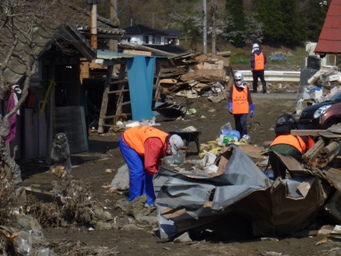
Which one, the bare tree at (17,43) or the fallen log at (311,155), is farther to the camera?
the bare tree at (17,43)

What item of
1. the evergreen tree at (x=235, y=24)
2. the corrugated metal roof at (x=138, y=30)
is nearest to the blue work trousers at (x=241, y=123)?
the corrugated metal roof at (x=138, y=30)

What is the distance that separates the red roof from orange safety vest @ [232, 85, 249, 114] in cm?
482

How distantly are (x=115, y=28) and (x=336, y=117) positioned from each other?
1387 centimetres

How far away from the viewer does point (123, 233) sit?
998cm

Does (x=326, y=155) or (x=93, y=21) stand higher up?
(x=93, y=21)

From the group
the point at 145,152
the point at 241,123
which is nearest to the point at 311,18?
the point at 241,123

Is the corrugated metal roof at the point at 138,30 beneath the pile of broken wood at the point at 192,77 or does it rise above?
above

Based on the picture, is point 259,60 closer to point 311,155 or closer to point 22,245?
point 311,155

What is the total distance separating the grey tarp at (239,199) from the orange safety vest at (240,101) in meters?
8.22

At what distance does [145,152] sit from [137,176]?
1.91 feet

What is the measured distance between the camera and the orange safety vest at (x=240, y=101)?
17.7 m

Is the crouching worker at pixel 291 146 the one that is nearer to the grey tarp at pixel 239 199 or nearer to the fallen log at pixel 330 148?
the grey tarp at pixel 239 199

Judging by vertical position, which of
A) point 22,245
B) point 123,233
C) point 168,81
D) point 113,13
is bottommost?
point 123,233

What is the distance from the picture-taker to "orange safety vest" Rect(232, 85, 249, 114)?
17.7 m
